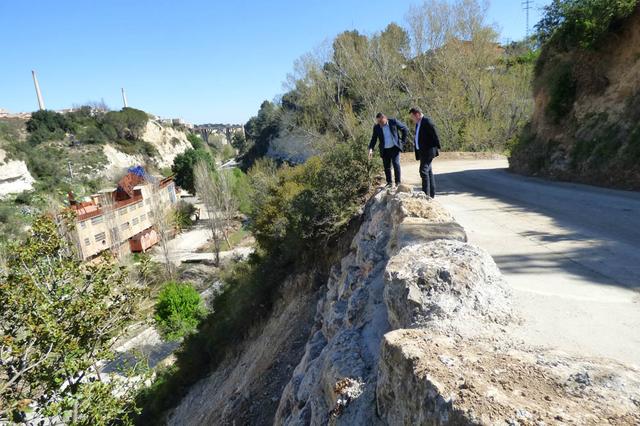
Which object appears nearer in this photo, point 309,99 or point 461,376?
point 461,376

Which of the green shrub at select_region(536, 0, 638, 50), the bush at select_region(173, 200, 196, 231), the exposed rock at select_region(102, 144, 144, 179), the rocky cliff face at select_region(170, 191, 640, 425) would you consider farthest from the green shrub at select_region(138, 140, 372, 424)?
the exposed rock at select_region(102, 144, 144, 179)

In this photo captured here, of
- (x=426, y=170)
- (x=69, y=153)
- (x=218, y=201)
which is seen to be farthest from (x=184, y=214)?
(x=426, y=170)

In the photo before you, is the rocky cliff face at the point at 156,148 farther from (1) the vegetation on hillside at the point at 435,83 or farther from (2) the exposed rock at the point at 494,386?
(2) the exposed rock at the point at 494,386

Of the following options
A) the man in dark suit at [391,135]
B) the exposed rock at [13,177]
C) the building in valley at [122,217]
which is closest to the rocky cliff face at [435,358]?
the man in dark suit at [391,135]

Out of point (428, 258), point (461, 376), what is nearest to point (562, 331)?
point (428, 258)

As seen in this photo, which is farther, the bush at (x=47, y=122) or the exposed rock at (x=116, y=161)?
the bush at (x=47, y=122)

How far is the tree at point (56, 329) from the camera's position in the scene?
4891 millimetres

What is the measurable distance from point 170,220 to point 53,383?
98.3 feet

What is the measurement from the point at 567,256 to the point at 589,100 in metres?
8.73

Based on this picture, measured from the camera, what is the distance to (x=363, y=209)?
891cm

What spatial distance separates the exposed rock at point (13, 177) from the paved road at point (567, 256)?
141 feet

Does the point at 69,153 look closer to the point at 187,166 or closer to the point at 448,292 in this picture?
the point at 187,166

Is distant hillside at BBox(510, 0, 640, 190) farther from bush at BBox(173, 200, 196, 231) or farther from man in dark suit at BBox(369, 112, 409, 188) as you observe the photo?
bush at BBox(173, 200, 196, 231)

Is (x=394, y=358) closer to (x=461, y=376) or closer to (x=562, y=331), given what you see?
(x=461, y=376)
